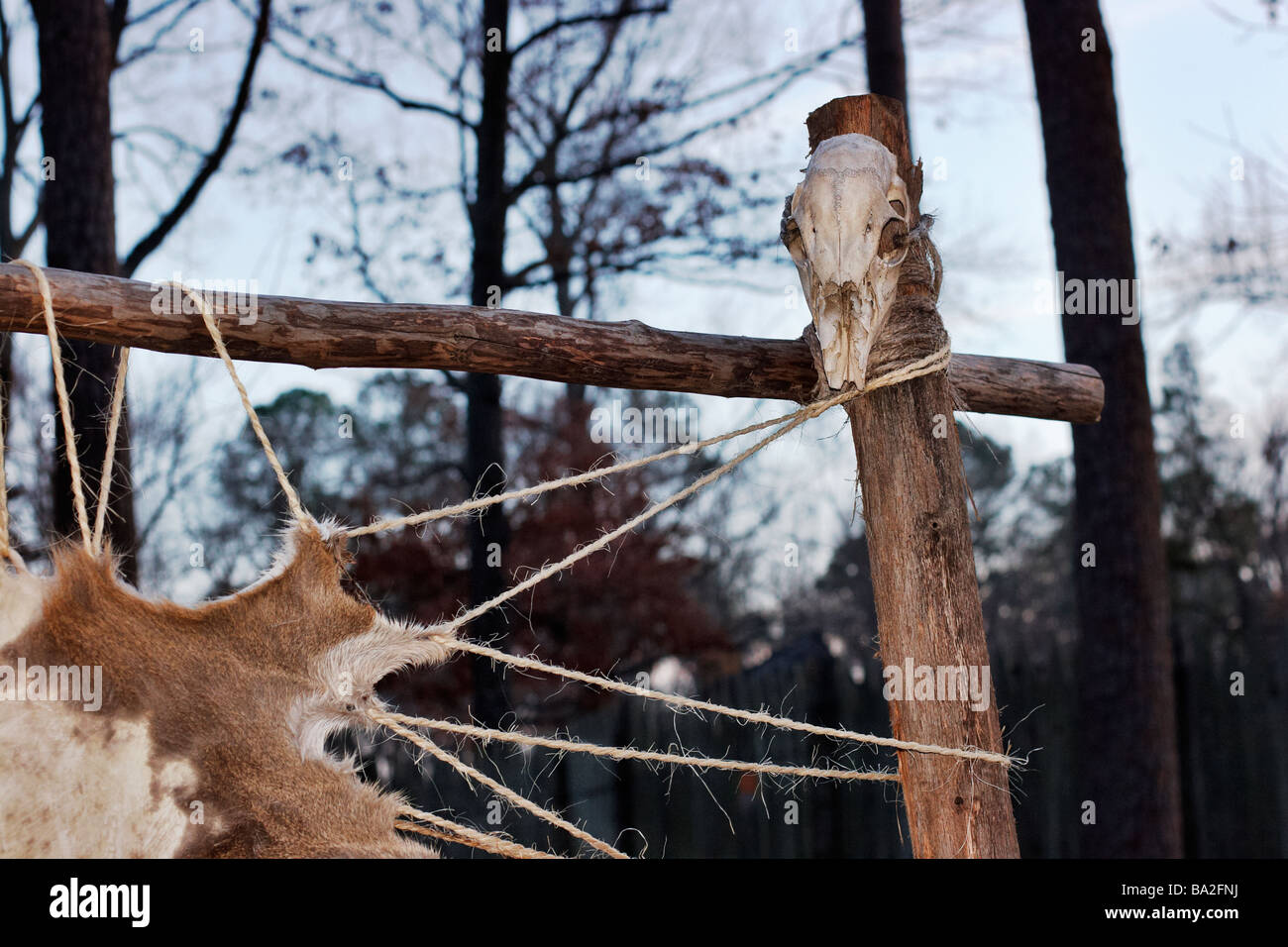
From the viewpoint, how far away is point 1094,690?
489 centimetres

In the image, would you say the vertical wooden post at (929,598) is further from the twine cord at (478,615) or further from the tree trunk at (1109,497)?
the tree trunk at (1109,497)

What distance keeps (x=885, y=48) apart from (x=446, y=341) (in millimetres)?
5459

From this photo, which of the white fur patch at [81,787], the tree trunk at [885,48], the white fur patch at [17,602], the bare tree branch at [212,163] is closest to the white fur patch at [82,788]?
the white fur patch at [81,787]

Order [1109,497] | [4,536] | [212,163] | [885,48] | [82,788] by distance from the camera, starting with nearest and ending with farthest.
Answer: [82,788] < [4,536] < [1109,497] < [212,163] < [885,48]

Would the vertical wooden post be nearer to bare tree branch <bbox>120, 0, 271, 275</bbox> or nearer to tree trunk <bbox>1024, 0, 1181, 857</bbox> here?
tree trunk <bbox>1024, 0, 1181, 857</bbox>

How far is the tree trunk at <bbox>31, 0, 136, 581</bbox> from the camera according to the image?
411cm

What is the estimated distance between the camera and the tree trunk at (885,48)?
6375 millimetres

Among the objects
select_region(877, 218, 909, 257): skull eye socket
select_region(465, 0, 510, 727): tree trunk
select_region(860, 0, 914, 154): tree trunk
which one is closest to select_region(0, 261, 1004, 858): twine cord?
select_region(877, 218, 909, 257): skull eye socket

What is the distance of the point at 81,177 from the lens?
4387mm

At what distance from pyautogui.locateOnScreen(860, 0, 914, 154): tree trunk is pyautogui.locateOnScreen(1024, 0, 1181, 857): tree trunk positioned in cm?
125

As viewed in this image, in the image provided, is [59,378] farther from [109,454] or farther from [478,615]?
[478,615]

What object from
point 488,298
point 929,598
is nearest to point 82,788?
point 929,598

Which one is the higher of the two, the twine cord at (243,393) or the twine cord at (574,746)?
the twine cord at (243,393)

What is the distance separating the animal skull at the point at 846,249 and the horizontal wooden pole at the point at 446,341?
0.27 metres
